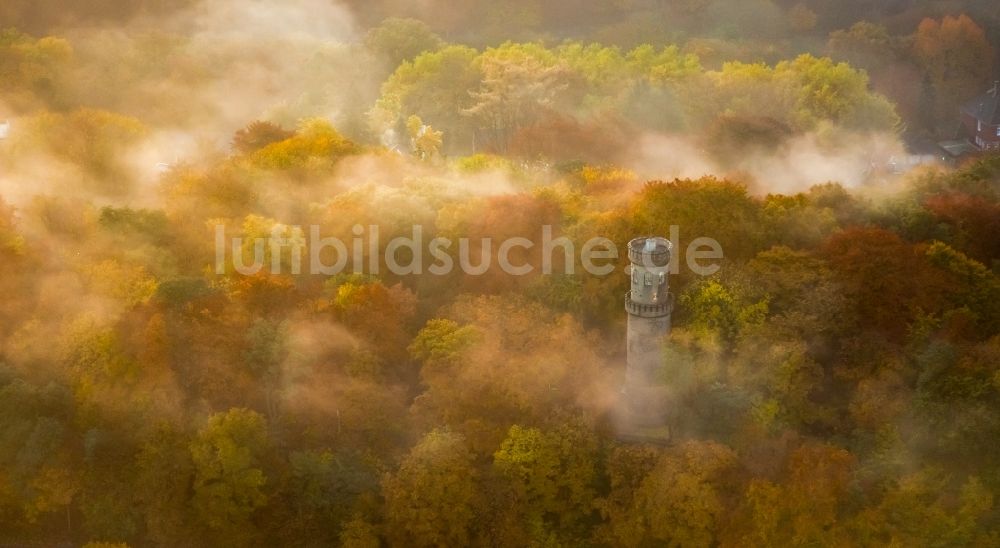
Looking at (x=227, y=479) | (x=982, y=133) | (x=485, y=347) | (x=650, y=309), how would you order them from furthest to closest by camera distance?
(x=982, y=133)
(x=485, y=347)
(x=227, y=479)
(x=650, y=309)

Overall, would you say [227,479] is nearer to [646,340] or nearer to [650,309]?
[646,340]

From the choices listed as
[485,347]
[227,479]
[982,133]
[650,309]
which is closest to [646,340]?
[650,309]

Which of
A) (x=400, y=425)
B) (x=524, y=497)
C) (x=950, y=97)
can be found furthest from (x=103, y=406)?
(x=950, y=97)

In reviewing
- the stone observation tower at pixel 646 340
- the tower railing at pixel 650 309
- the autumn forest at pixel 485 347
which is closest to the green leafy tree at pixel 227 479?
the autumn forest at pixel 485 347

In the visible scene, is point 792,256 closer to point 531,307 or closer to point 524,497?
point 531,307

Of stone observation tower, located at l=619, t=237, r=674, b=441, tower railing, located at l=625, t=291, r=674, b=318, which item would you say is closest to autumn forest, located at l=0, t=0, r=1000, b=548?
stone observation tower, located at l=619, t=237, r=674, b=441

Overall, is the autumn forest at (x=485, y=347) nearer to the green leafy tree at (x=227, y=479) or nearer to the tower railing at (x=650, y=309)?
the green leafy tree at (x=227, y=479)

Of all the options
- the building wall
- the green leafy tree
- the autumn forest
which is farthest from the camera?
the building wall

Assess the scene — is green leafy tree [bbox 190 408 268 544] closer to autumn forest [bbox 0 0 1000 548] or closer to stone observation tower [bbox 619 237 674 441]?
autumn forest [bbox 0 0 1000 548]

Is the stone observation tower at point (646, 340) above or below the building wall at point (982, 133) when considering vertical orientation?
below
